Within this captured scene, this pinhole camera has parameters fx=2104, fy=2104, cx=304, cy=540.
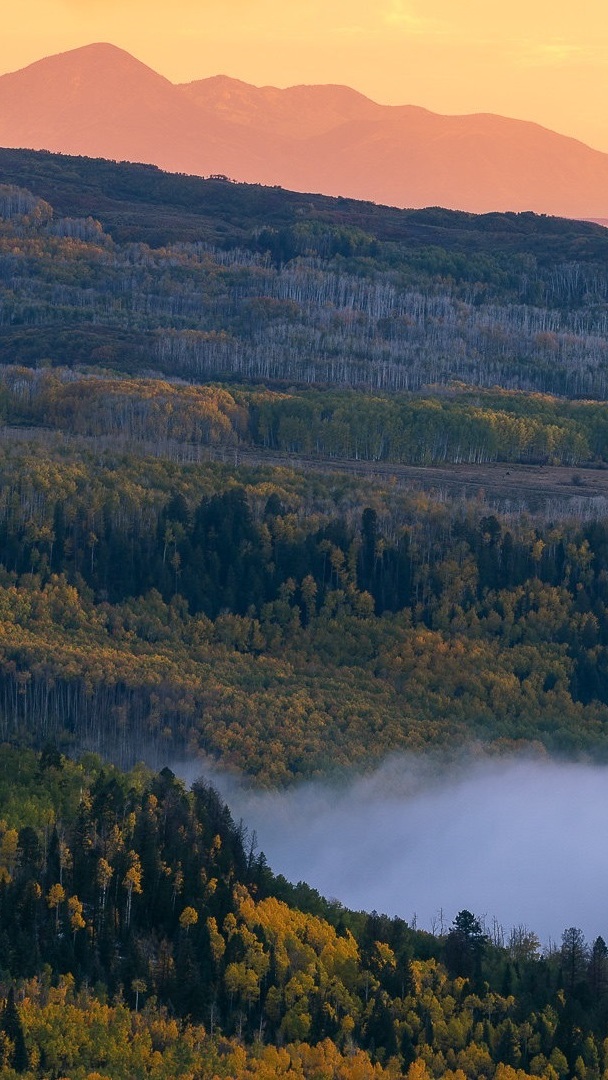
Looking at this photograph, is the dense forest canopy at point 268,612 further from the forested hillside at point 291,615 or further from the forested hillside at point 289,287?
the forested hillside at point 289,287

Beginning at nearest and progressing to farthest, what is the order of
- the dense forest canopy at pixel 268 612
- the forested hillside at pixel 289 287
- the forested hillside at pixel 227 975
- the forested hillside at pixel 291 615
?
the forested hillside at pixel 227 975 < the dense forest canopy at pixel 268 612 < the forested hillside at pixel 291 615 < the forested hillside at pixel 289 287

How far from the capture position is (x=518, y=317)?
143375 millimetres

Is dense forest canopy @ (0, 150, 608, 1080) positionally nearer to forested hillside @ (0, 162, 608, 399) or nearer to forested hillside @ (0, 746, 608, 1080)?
forested hillside @ (0, 746, 608, 1080)

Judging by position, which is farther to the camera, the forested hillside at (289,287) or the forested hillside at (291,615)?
the forested hillside at (289,287)

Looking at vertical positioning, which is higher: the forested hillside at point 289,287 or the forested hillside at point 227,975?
the forested hillside at point 289,287

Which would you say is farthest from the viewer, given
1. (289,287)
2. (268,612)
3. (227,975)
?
(289,287)

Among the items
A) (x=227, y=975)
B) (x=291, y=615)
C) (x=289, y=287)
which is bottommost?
(x=227, y=975)

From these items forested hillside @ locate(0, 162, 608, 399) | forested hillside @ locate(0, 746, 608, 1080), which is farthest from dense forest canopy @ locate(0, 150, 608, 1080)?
forested hillside @ locate(0, 162, 608, 399)

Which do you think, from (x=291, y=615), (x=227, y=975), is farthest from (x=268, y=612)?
(x=227, y=975)

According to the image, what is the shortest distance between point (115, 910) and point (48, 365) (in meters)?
73.5

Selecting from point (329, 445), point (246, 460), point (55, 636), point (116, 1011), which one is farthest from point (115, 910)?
point (329, 445)

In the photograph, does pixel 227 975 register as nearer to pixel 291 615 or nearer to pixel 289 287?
pixel 291 615

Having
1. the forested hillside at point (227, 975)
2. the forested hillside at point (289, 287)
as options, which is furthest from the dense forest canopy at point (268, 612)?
the forested hillside at point (289, 287)

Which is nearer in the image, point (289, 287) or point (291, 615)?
point (291, 615)
